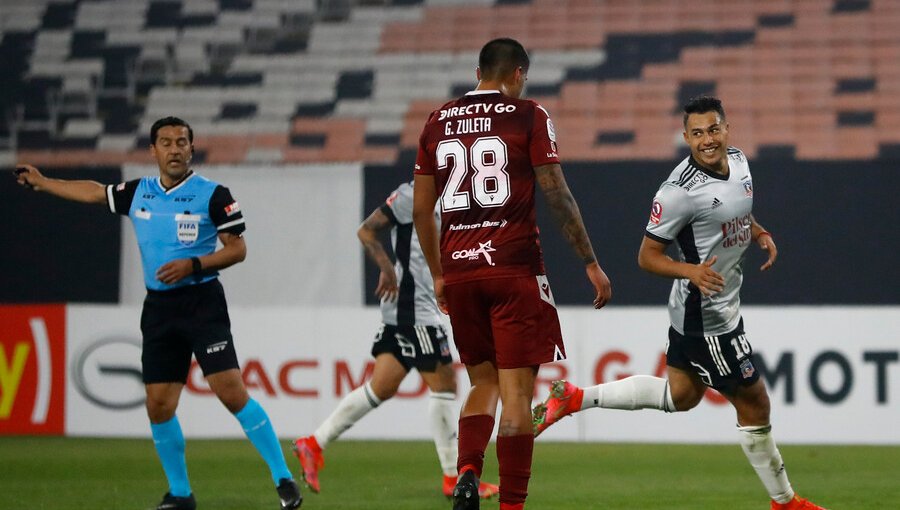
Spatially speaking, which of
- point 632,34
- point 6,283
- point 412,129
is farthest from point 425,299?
point 632,34

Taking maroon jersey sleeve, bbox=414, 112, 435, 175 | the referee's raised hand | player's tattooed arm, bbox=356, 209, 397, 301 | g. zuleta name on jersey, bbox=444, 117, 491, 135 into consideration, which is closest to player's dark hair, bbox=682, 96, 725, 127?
g. zuleta name on jersey, bbox=444, 117, 491, 135

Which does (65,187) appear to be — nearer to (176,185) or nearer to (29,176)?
(29,176)

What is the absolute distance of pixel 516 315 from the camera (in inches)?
203

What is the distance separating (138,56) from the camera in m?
16.5

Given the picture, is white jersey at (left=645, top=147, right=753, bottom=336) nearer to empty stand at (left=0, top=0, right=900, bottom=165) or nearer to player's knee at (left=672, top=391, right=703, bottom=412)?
player's knee at (left=672, top=391, right=703, bottom=412)

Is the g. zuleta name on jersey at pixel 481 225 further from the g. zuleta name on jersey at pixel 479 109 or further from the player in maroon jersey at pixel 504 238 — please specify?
the g. zuleta name on jersey at pixel 479 109

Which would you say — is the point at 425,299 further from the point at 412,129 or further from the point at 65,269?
the point at 412,129

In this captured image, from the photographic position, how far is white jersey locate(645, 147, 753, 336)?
19.4ft

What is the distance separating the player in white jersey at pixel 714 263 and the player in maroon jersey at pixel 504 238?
2.73 ft

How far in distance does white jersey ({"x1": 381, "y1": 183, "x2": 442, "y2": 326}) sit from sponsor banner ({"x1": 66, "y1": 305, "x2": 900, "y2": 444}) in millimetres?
2737

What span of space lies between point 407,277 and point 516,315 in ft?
9.09

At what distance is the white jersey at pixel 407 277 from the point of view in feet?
25.3

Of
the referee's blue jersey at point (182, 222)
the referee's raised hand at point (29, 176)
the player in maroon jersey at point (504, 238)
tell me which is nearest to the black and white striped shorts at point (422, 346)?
the referee's blue jersey at point (182, 222)

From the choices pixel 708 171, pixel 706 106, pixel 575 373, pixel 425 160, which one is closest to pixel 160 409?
pixel 425 160
